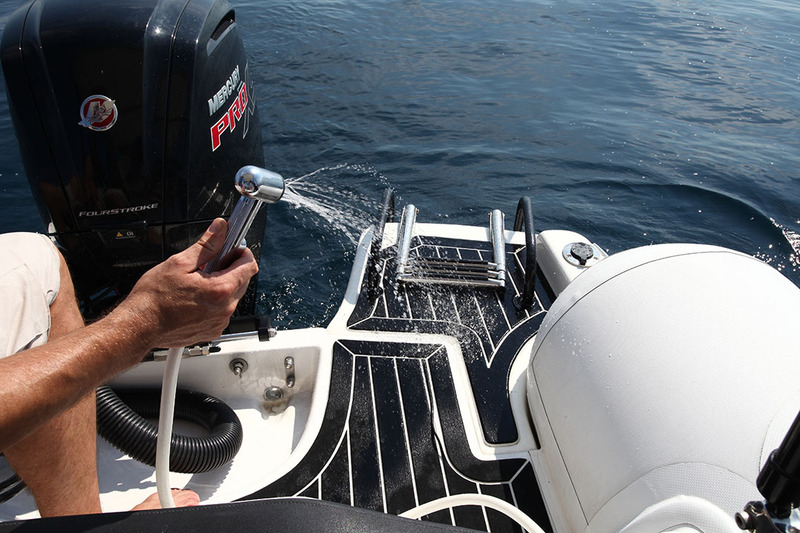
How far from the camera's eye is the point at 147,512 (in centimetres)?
86

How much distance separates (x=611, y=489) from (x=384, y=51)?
7507mm

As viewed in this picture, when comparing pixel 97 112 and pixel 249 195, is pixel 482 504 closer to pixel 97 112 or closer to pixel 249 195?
pixel 249 195

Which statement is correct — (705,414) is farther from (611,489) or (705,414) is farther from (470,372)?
(470,372)

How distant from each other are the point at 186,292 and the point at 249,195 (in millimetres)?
244

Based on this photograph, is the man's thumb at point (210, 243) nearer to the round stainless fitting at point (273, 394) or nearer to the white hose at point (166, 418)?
the white hose at point (166, 418)

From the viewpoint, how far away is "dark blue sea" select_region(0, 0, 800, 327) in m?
4.42

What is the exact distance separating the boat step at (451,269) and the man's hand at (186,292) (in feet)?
5.17

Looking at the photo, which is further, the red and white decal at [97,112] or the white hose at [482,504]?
the red and white decal at [97,112]

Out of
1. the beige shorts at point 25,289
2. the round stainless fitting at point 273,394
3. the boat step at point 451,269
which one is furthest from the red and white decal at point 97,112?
the boat step at point 451,269

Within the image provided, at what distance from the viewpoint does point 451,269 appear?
273 centimetres

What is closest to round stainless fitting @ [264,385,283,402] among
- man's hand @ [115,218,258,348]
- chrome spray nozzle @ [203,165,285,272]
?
man's hand @ [115,218,258,348]

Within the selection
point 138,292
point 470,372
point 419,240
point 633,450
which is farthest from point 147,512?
point 419,240

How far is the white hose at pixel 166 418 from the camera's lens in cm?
111

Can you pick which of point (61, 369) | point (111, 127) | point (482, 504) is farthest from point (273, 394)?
point (61, 369)
